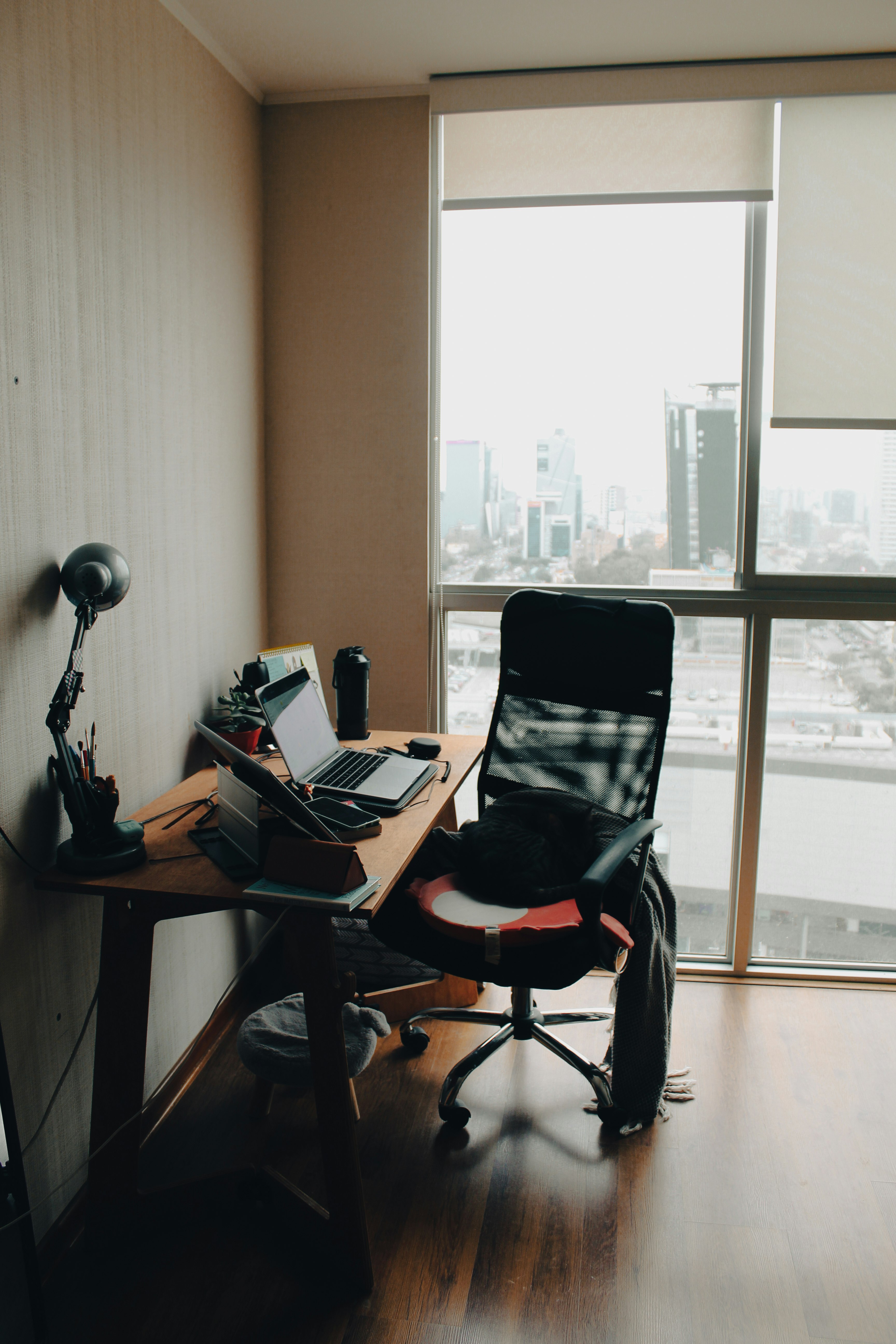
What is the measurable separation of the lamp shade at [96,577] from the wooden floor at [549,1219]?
124 cm

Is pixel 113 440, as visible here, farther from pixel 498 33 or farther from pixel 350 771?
pixel 498 33

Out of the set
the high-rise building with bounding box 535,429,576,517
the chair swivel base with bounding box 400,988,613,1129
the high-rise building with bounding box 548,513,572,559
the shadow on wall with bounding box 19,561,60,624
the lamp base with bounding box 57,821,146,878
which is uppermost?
the high-rise building with bounding box 535,429,576,517

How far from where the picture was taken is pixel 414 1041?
2.42m

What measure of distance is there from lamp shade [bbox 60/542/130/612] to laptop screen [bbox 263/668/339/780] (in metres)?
0.45

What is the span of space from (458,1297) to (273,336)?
8.58 ft

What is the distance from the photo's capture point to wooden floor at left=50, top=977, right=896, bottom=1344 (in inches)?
63.1

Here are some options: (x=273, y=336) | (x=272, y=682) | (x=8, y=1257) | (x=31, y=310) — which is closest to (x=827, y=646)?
(x=272, y=682)

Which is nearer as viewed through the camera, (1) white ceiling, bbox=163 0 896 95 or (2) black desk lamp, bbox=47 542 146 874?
(2) black desk lamp, bbox=47 542 146 874

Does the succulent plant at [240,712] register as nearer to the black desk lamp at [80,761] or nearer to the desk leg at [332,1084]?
the black desk lamp at [80,761]

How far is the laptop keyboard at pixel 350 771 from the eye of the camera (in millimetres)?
2129

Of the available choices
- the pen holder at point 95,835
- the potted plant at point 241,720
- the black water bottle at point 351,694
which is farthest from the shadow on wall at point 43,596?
the black water bottle at point 351,694

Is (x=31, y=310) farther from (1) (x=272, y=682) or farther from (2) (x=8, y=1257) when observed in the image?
(2) (x=8, y=1257)

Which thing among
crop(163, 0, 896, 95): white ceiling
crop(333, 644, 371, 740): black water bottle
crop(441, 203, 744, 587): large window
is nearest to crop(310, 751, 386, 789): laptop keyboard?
crop(333, 644, 371, 740): black water bottle

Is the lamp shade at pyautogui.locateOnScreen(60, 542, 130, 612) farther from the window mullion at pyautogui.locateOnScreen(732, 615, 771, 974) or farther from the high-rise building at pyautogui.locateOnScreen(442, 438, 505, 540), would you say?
the window mullion at pyautogui.locateOnScreen(732, 615, 771, 974)
